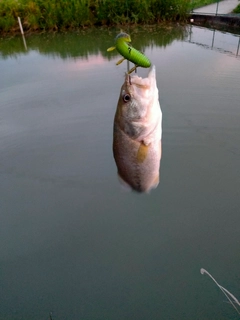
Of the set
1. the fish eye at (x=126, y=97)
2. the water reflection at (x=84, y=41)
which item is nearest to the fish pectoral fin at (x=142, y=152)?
the fish eye at (x=126, y=97)

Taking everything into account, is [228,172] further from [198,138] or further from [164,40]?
[164,40]

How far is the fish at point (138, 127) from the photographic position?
5.24ft

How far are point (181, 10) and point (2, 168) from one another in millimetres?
11852

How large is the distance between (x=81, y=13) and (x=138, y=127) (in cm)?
1311

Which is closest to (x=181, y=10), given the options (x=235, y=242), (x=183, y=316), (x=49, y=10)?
(x=49, y=10)

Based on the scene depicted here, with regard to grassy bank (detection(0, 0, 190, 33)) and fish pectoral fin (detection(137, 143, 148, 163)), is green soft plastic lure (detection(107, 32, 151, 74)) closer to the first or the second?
fish pectoral fin (detection(137, 143, 148, 163))

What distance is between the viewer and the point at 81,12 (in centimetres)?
1287

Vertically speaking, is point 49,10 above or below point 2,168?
above

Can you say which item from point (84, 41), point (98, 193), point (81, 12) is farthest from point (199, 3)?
point (98, 193)

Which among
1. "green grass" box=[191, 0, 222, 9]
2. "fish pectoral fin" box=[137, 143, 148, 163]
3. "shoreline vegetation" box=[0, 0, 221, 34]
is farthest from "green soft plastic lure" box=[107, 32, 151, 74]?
"green grass" box=[191, 0, 222, 9]

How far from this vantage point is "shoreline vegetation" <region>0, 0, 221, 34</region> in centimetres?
1264

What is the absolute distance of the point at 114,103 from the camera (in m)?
6.15

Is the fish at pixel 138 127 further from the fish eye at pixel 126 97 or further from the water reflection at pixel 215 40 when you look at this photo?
the water reflection at pixel 215 40

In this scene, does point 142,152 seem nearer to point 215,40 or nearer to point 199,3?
point 215,40
